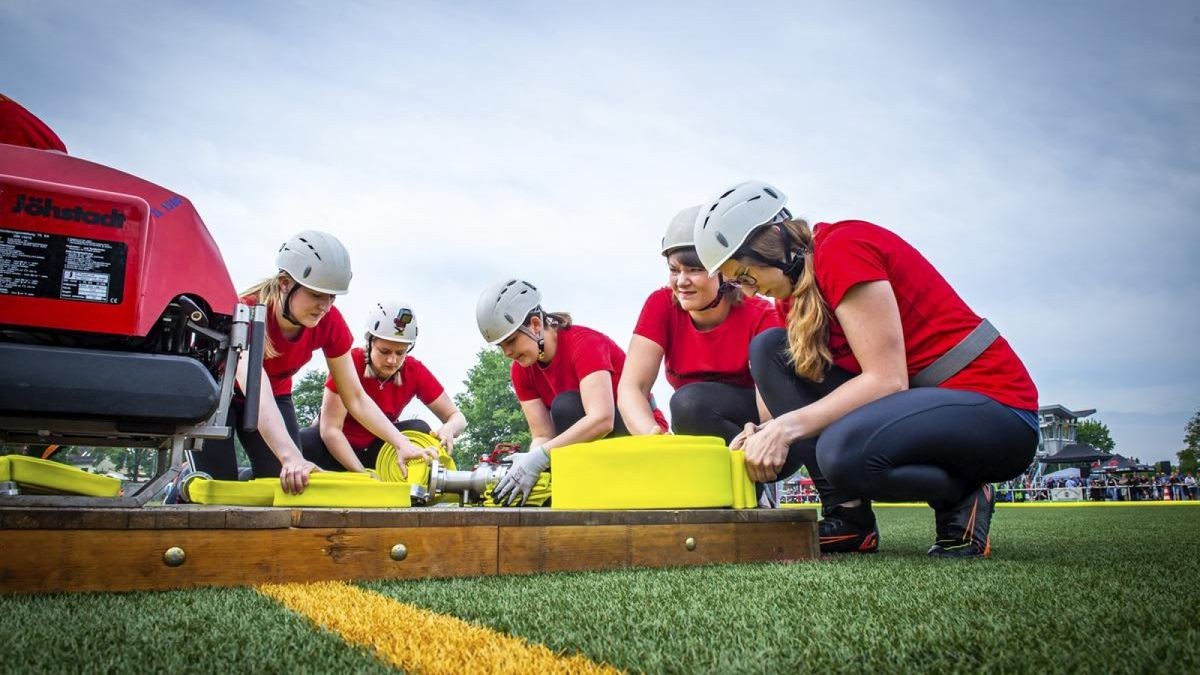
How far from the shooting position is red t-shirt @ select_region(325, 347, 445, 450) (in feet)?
21.8

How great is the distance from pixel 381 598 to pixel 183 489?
2.23m

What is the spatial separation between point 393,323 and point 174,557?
13.8 ft

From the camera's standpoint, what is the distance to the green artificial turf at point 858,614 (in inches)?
51.4

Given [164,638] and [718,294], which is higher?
[718,294]

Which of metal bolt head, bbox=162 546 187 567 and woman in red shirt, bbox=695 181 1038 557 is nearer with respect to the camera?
metal bolt head, bbox=162 546 187 567

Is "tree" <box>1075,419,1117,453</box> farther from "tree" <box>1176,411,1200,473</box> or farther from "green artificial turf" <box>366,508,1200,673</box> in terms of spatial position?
"green artificial turf" <box>366,508,1200,673</box>

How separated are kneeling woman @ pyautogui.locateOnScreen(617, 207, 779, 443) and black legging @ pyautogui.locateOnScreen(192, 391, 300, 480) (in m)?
2.56

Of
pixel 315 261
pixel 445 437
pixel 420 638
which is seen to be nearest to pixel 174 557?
pixel 420 638

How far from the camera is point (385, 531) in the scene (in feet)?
8.05

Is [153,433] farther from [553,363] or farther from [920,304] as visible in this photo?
[553,363]

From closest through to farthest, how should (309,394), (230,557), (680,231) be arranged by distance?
1. (230,557)
2. (680,231)
3. (309,394)

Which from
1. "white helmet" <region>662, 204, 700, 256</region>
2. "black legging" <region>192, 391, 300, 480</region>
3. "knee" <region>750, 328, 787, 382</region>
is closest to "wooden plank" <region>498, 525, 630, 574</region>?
"knee" <region>750, 328, 787, 382</region>

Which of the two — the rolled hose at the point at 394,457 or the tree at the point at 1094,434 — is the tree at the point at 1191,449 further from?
the rolled hose at the point at 394,457

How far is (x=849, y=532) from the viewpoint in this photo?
3639 mm
